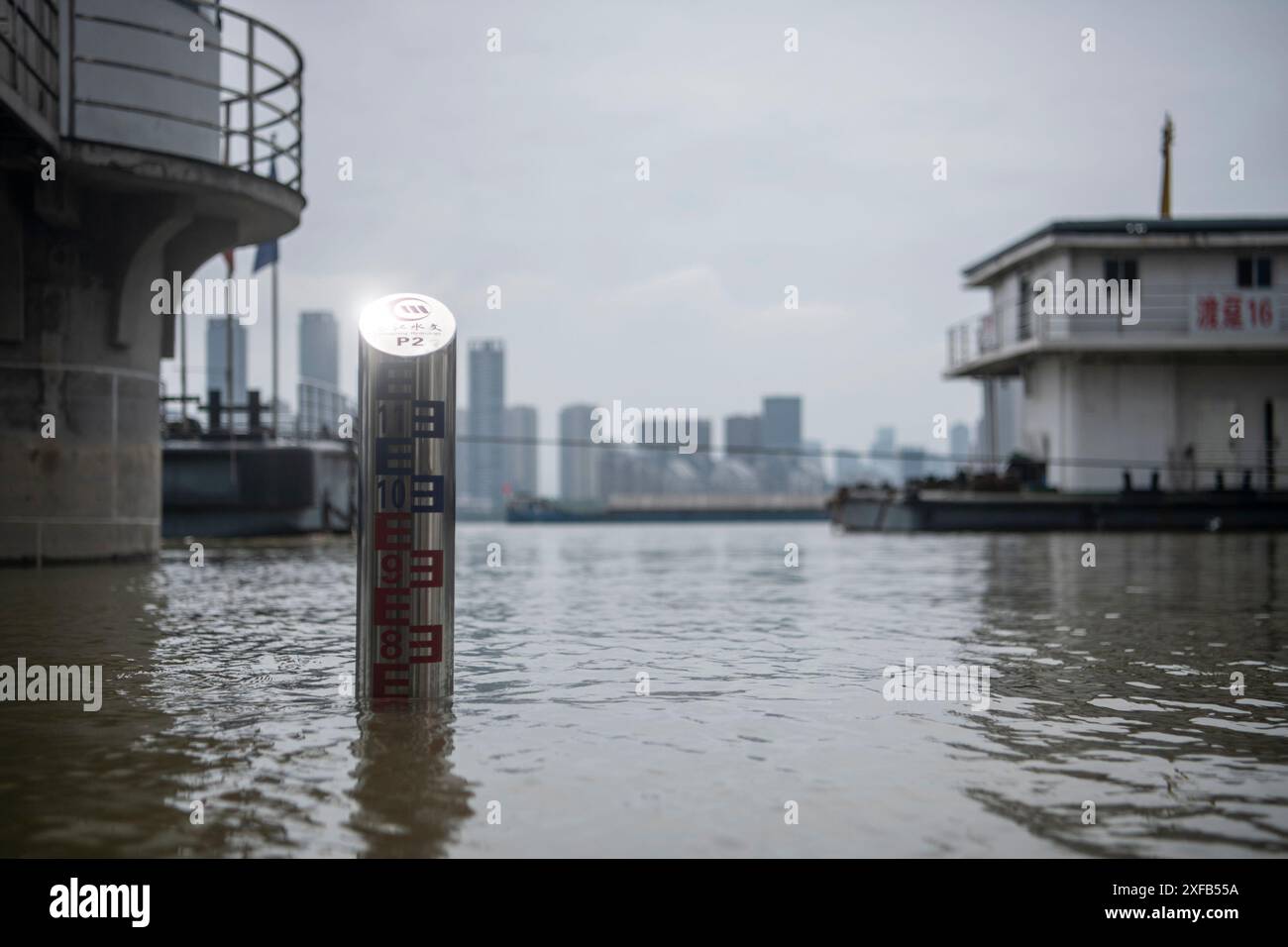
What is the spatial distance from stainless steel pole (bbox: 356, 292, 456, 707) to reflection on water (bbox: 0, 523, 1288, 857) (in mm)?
306

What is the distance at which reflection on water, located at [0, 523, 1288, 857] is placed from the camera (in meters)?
3.71

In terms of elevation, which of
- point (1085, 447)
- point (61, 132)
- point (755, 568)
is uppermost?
point (61, 132)

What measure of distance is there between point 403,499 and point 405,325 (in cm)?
84

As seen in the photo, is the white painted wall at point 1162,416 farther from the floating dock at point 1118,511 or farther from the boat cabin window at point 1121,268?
the boat cabin window at point 1121,268

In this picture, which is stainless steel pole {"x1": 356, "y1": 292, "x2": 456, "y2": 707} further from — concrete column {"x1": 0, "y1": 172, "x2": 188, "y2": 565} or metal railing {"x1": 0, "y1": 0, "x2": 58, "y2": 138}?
concrete column {"x1": 0, "y1": 172, "x2": 188, "y2": 565}

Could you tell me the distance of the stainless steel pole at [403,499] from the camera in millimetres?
5984

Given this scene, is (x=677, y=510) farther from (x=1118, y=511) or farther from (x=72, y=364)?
(x=72, y=364)

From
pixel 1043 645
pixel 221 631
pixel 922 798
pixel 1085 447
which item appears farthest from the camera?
pixel 1085 447

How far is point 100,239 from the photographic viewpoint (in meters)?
16.4

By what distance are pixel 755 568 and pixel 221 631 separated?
1097 cm

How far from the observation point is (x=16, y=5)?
13031 millimetres

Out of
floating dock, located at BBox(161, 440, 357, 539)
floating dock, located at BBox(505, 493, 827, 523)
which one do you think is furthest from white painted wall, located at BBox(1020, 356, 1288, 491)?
floating dock, located at BBox(505, 493, 827, 523)
